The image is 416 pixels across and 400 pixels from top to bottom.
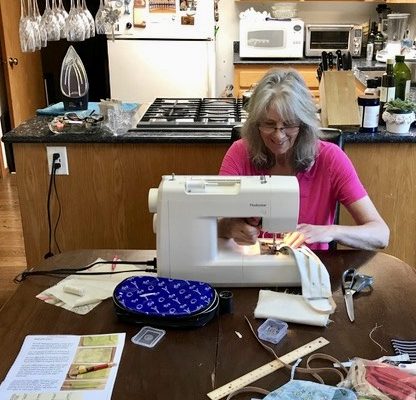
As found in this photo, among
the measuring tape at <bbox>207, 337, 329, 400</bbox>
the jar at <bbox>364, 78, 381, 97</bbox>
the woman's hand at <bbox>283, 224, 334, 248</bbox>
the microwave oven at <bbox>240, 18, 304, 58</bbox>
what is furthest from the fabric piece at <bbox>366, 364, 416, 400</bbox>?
the microwave oven at <bbox>240, 18, 304, 58</bbox>

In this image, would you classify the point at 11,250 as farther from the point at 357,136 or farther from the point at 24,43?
the point at 357,136

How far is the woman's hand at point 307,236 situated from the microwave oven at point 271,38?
325cm

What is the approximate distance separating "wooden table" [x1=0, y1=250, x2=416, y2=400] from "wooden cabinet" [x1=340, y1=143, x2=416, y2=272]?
993 millimetres

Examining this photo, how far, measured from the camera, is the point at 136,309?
1292 mm

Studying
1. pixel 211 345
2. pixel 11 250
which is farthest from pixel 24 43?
pixel 211 345

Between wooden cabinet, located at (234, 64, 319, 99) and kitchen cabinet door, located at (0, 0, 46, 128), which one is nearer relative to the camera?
kitchen cabinet door, located at (0, 0, 46, 128)

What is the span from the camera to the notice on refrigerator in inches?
42.9

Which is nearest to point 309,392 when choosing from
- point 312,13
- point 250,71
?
point 250,71

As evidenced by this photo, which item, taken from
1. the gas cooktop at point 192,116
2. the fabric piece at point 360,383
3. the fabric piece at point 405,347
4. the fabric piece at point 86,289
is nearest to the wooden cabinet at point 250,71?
the gas cooktop at point 192,116

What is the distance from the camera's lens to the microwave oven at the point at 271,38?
15.0ft

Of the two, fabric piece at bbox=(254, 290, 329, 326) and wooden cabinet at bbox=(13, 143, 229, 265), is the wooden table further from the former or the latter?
wooden cabinet at bbox=(13, 143, 229, 265)

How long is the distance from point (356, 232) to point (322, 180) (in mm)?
262

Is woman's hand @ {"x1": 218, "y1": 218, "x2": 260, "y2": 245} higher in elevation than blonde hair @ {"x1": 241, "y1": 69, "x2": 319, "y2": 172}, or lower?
lower

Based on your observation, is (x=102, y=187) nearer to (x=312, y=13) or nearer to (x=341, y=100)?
(x=341, y=100)
